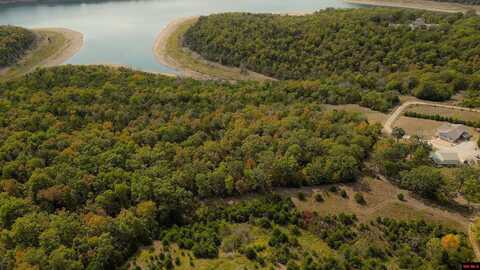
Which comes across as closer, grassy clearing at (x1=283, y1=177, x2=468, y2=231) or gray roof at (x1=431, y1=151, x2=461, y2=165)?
grassy clearing at (x1=283, y1=177, x2=468, y2=231)

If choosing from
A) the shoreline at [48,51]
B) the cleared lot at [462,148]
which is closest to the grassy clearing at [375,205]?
the cleared lot at [462,148]

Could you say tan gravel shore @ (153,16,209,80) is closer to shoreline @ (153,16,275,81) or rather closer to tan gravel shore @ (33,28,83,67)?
shoreline @ (153,16,275,81)

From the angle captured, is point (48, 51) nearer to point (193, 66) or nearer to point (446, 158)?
point (193, 66)

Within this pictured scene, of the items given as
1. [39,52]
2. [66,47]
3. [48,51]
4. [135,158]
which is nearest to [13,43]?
[39,52]

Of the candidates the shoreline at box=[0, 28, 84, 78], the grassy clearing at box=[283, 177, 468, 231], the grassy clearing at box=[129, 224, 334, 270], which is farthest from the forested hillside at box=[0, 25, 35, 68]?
the grassy clearing at box=[283, 177, 468, 231]

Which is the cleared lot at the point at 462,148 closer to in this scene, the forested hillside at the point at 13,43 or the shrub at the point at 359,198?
the shrub at the point at 359,198

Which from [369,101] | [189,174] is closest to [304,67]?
[369,101]
